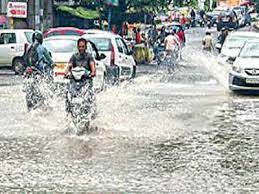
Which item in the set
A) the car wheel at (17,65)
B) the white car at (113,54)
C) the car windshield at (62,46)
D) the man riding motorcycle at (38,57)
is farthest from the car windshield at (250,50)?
the car wheel at (17,65)

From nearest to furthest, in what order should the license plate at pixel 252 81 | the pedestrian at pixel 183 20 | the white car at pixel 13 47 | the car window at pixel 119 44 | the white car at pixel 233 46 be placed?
the license plate at pixel 252 81 → the car window at pixel 119 44 → the white car at pixel 233 46 → the white car at pixel 13 47 → the pedestrian at pixel 183 20

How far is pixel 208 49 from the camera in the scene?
4109cm

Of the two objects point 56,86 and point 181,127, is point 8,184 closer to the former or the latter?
point 181,127

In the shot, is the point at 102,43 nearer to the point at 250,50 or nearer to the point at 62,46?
the point at 62,46

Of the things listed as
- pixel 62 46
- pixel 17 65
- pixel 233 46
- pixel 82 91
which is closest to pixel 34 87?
pixel 82 91

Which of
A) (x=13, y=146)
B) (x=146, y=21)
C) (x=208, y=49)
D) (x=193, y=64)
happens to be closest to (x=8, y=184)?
(x=13, y=146)

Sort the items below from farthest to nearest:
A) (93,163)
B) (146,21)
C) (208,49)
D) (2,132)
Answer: (146,21) → (208,49) → (2,132) → (93,163)

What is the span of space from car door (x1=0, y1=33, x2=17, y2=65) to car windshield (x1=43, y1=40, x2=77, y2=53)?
9.22 metres

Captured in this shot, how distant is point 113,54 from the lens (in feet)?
75.7

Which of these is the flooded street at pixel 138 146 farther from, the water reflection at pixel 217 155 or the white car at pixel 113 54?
the white car at pixel 113 54

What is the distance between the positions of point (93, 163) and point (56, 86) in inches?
344

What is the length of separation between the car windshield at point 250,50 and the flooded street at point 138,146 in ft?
6.05

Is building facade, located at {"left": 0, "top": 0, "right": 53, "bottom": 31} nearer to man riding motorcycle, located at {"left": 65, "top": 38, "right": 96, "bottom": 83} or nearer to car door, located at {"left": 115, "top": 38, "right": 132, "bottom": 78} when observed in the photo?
car door, located at {"left": 115, "top": 38, "right": 132, "bottom": 78}

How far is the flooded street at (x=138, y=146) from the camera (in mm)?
9492
